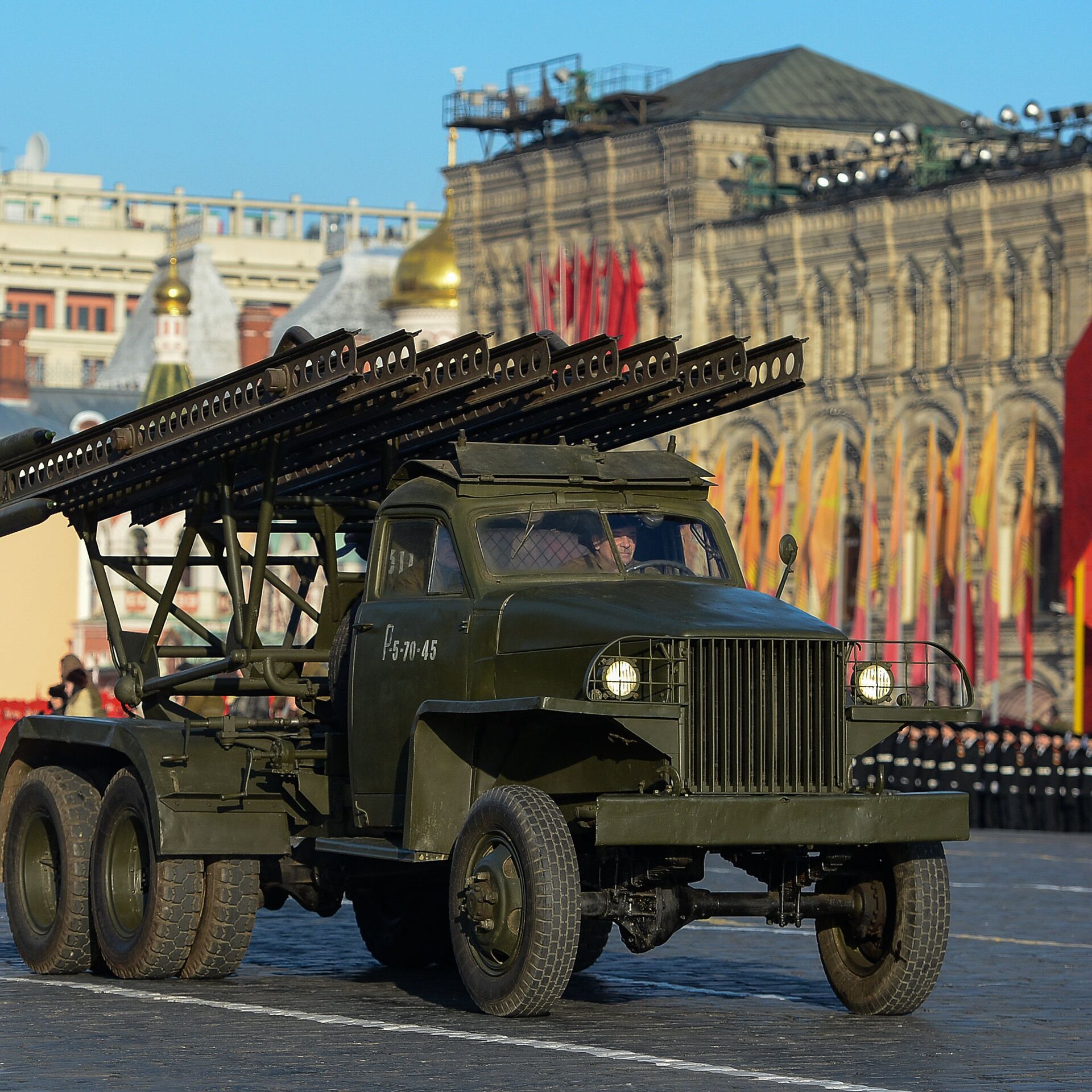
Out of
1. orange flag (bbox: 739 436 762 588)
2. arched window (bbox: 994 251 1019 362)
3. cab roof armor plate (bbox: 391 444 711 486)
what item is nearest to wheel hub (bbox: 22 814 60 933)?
cab roof armor plate (bbox: 391 444 711 486)

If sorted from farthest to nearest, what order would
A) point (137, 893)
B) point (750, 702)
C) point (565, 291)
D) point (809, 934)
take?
point (565, 291) → point (809, 934) → point (137, 893) → point (750, 702)

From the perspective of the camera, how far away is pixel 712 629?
11773 mm

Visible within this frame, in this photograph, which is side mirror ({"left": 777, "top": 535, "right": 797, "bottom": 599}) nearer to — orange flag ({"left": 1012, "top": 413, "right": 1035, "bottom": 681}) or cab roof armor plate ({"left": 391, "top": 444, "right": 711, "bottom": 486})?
cab roof armor plate ({"left": 391, "top": 444, "right": 711, "bottom": 486})

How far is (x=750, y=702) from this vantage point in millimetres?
11867

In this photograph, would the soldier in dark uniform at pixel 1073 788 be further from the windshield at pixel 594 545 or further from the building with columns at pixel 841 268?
the windshield at pixel 594 545

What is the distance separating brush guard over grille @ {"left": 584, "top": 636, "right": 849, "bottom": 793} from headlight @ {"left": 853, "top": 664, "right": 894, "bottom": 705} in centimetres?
24

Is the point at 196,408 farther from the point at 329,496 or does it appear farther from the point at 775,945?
the point at 775,945

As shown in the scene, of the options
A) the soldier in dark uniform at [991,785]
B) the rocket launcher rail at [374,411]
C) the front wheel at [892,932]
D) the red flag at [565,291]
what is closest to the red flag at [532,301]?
the red flag at [565,291]

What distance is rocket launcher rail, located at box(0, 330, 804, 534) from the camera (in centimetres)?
1333

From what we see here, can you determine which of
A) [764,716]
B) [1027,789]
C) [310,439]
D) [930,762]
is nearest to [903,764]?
[930,762]

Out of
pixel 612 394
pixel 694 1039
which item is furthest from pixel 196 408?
pixel 694 1039

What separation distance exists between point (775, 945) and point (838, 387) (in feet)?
181

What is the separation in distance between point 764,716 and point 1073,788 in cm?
2729

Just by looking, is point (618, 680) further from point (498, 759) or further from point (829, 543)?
point (829, 543)
